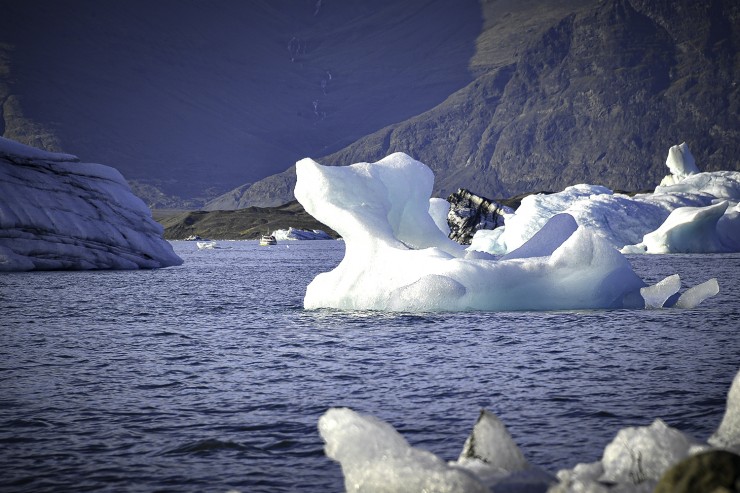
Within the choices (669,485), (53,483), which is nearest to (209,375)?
(53,483)

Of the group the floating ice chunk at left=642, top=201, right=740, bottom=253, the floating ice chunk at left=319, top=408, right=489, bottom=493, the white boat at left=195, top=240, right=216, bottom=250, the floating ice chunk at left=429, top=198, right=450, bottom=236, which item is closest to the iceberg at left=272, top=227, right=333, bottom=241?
the white boat at left=195, top=240, right=216, bottom=250

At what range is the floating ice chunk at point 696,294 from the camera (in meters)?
19.7

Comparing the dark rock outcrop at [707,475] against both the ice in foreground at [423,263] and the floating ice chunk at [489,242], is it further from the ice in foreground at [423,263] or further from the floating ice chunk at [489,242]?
the floating ice chunk at [489,242]

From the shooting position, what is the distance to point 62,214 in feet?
133

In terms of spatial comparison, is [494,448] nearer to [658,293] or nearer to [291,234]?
[658,293]

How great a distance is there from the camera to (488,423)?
703cm

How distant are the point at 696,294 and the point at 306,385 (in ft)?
43.5

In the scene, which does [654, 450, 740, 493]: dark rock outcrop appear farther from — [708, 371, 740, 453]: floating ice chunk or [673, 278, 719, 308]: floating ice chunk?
[673, 278, 719, 308]: floating ice chunk

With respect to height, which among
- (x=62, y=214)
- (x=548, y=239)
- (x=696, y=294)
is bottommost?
(x=696, y=294)

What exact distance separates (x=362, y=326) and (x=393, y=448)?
12730 mm

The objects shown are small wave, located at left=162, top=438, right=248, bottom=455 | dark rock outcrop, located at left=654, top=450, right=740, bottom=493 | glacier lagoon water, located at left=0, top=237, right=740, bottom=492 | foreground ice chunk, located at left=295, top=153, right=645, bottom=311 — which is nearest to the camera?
dark rock outcrop, located at left=654, top=450, right=740, bottom=493

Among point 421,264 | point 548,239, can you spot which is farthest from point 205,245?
point 421,264

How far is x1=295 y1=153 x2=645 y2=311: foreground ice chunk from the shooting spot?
20.3 m

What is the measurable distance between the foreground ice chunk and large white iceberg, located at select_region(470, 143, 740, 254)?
33295 millimetres
